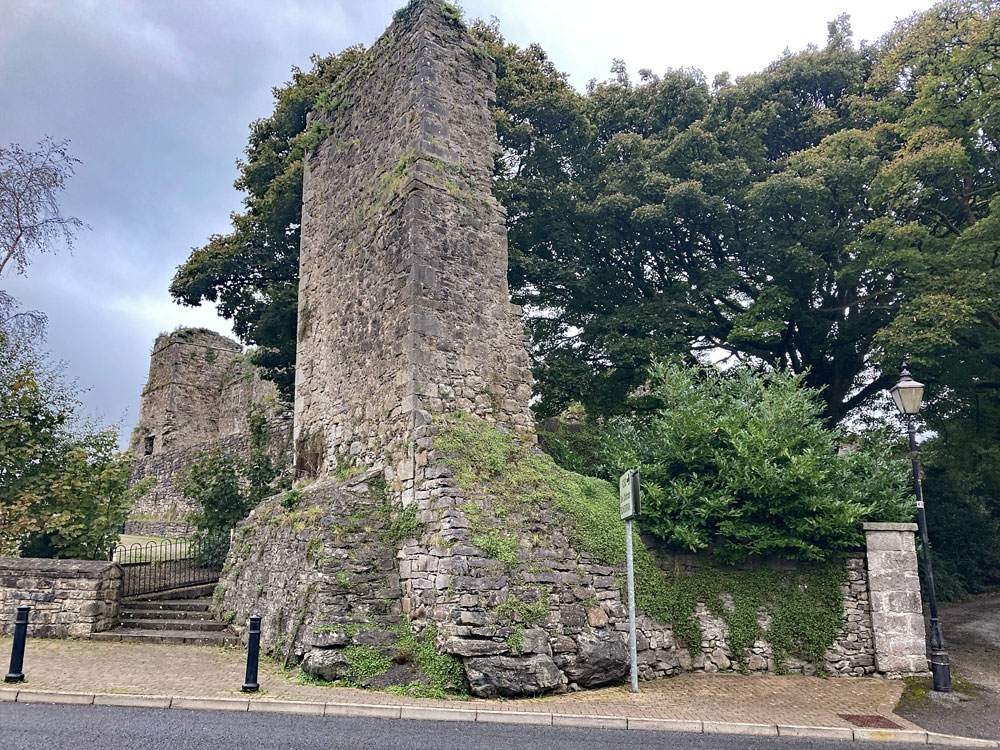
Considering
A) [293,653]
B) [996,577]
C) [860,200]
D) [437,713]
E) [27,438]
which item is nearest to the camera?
[437,713]

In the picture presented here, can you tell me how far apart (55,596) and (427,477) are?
6.38 m

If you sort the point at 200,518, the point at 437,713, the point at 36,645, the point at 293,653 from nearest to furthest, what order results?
the point at 437,713, the point at 293,653, the point at 36,645, the point at 200,518

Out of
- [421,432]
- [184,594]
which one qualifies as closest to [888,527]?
[421,432]

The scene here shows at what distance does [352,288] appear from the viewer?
12.2 metres

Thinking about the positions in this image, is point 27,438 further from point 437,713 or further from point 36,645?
point 437,713

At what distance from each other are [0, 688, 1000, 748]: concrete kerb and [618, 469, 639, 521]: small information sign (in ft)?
7.41

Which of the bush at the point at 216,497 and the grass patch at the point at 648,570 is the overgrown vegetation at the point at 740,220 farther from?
the grass patch at the point at 648,570

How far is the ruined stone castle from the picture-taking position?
8.35m

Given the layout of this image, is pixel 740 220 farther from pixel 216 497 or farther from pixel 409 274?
pixel 216 497

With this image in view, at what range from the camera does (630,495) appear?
335 inches

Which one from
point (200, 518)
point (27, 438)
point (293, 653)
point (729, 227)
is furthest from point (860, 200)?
point (27, 438)

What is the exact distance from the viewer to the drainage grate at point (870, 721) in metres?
7.37

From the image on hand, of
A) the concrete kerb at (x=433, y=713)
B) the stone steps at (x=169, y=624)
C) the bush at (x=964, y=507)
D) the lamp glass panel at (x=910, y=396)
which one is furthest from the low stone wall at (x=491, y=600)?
the bush at (x=964, y=507)

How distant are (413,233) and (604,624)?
5985 mm
